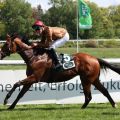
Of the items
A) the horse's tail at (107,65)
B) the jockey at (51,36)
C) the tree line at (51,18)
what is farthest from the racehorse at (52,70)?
the tree line at (51,18)

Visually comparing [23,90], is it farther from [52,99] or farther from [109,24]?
[109,24]

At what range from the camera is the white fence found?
37.5 ft

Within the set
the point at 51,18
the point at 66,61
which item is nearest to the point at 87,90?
the point at 66,61

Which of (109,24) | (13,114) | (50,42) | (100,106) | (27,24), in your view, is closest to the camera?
(13,114)

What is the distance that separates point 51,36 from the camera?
10336 millimetres

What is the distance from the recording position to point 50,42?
10352 mm

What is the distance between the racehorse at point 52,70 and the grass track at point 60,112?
0.34 meters

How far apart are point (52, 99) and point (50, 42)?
1.77m

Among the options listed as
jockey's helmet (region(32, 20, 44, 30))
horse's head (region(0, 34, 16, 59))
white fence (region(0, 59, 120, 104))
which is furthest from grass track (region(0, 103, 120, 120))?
jockey's helmet (region(32, 20, 44, 30))

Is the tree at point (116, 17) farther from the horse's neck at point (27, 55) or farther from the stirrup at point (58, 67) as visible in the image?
the horse's neck at point (27, 55)

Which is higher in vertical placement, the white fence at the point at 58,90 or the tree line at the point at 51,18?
the white fence at the point at 58,90

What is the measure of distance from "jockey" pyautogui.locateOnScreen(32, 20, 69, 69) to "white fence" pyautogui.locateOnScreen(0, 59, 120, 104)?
112 cm

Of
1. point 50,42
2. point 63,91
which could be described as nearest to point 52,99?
point 63,91

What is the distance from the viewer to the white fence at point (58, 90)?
11.4m
